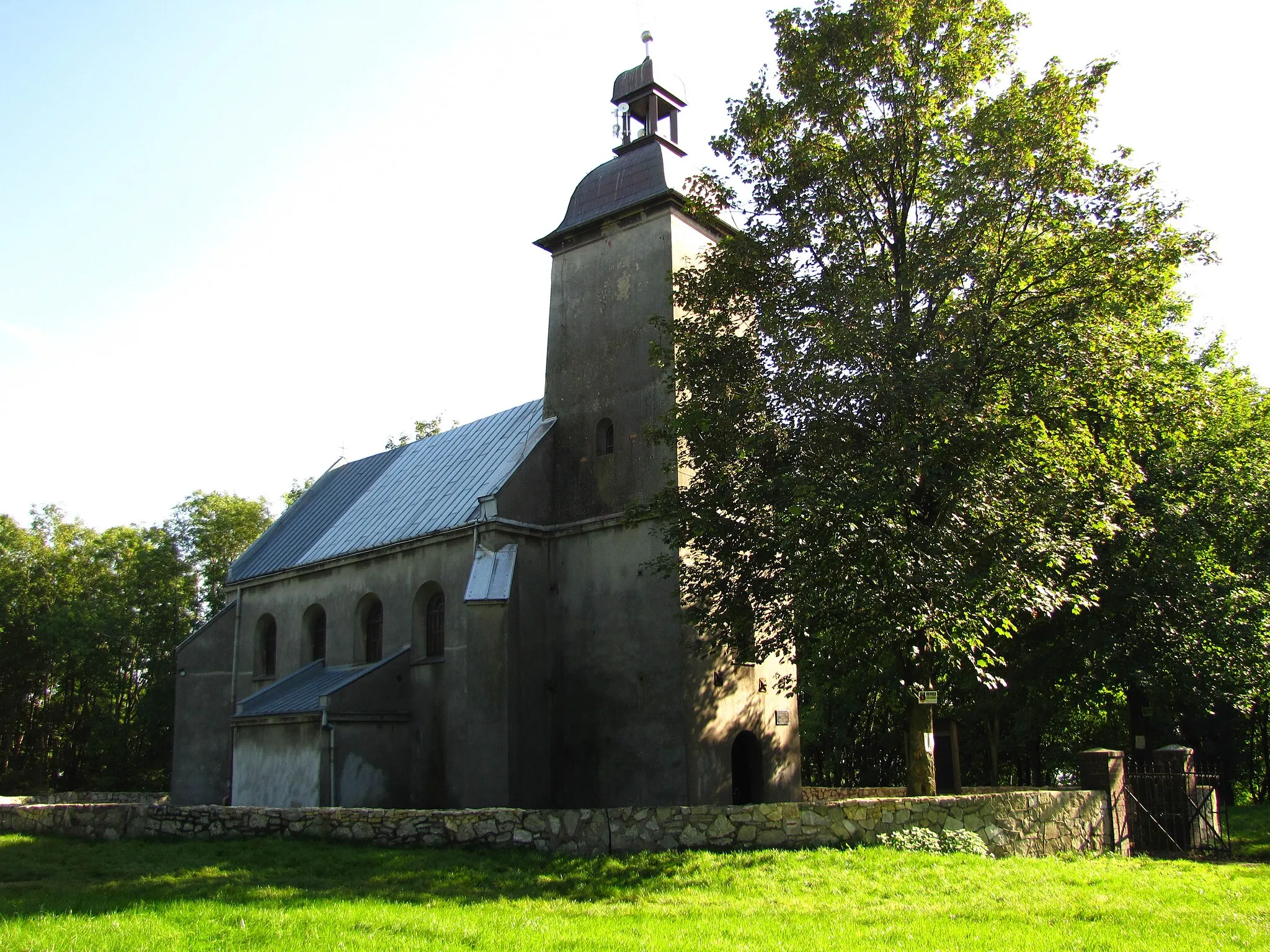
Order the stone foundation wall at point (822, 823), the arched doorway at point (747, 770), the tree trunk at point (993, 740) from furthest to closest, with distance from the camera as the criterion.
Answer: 1. the tree trunk at point (993, 740)
2. the arched doorway at point (747, 770)
3. the stone foundation wall at point (822, 823)

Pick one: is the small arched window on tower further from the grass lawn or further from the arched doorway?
the grass lawn

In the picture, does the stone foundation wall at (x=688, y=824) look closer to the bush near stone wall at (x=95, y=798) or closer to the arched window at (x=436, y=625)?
the arched window at (x=436, y=625)

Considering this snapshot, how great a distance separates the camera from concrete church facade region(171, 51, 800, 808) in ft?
65.1

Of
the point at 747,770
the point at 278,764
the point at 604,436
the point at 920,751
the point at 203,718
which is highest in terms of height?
the point at 604,436

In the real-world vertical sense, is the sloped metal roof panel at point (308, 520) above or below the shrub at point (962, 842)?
above

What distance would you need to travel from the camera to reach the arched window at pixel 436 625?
23.1 meters

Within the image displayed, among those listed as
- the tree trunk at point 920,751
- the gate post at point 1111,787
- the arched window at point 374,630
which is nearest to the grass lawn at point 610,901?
the gate post at point 1111,787

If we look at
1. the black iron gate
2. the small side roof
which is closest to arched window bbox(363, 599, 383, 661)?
the small side roof

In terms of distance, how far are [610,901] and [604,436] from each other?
12632mm

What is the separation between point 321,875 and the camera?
496 inches

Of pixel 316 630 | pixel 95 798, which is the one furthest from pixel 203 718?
pixel 95 798

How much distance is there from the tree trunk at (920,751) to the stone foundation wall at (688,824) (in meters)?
1.34

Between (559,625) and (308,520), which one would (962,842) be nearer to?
(559,625)

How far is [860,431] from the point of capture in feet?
52.5
